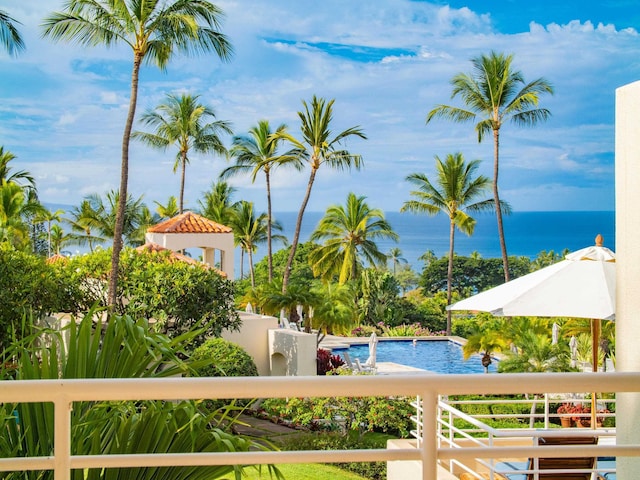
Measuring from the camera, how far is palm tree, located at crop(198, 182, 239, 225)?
128 feet

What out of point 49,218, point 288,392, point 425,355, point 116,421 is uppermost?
point 49,218

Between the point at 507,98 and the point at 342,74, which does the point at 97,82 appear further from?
the point at 507,98

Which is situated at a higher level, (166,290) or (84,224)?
(84,224)

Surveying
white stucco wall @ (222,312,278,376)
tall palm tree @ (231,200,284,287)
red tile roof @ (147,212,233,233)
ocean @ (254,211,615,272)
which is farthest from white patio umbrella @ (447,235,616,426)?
ocean @ (254,211,615,272)

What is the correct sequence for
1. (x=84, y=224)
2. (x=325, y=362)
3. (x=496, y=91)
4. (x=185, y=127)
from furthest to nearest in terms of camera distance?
(x=84, y=224) < (x=185, y=127) < (x=496, y=91) < (x=325, y=362)

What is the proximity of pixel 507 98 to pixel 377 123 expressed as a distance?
57005mm

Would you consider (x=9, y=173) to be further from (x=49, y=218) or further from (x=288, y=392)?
(x=288, y=392)

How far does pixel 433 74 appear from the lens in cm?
8538

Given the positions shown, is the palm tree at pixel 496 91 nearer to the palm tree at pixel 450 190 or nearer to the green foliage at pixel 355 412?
the palm tree at pixel 450 190

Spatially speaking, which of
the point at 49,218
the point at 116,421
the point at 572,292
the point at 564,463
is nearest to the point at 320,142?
the point at 49,218

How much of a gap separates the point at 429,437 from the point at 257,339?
12.9 meters

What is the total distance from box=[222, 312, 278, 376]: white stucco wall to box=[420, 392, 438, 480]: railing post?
41.5 ft

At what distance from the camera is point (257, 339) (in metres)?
14.1

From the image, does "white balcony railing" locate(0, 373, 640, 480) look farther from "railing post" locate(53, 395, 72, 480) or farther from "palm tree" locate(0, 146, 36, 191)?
"palm tree" locate(0, 146, 36, 191)
